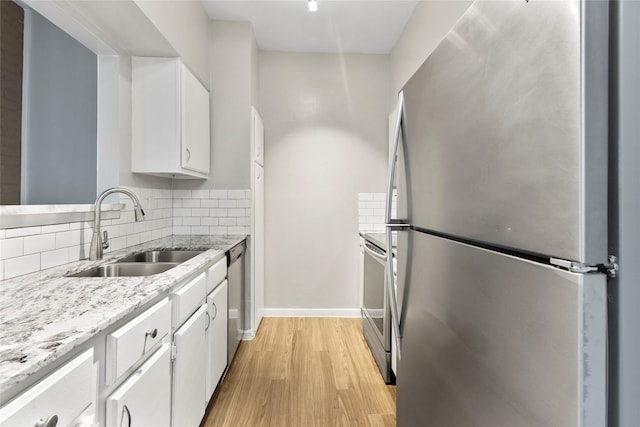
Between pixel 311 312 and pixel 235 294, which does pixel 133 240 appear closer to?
pixel 235 294

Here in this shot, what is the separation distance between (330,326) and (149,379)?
2370 mm

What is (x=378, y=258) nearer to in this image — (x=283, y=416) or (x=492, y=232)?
(x=283, y=416)

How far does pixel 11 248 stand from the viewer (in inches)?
51.5

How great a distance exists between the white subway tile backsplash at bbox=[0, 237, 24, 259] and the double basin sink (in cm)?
20

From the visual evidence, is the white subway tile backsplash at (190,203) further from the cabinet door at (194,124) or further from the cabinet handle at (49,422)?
the cabinet handle at (49,422)

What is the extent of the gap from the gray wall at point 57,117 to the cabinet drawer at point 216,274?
89 centimetres

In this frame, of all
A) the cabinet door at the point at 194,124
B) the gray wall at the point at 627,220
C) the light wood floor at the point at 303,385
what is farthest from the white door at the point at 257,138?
the gray wall at the point at 627,220

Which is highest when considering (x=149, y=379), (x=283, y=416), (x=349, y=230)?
(x=349, y=230)

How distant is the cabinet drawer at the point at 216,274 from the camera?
1.83m

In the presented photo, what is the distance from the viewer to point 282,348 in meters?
2.79

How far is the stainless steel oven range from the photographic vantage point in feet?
7.29

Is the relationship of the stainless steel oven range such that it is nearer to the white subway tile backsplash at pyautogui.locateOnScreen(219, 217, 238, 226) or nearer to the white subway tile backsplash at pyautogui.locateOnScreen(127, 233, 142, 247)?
the white subway tile backsplash at pyautogui.locateOnScreen(219, 217, 238, 226)

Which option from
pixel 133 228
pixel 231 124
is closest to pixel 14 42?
pixel 133 228

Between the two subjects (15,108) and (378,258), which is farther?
(378,258)
